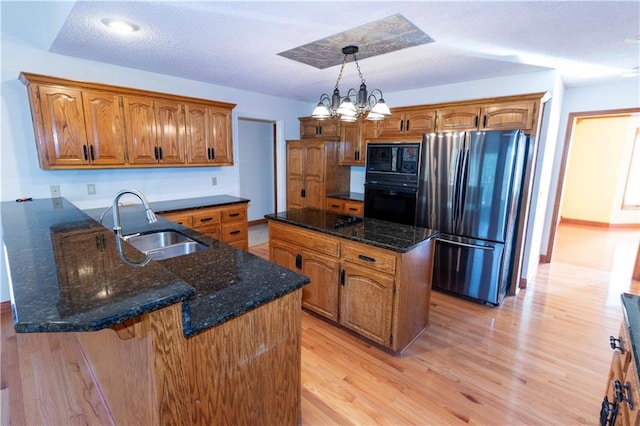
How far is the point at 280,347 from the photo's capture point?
1381mm

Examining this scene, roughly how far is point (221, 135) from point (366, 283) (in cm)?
260

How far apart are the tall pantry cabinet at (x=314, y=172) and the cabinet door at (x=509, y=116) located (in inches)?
80.7

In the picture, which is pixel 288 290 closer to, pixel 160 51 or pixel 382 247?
pixel 382 247

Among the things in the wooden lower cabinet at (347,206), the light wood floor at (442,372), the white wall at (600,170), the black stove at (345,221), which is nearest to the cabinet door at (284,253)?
the black stove at (345,221)

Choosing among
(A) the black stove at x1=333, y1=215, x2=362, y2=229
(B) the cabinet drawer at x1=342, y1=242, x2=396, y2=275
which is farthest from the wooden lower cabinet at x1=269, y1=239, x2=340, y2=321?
(A) the black stove at x1=333, y1=215, x2=362, y2=229

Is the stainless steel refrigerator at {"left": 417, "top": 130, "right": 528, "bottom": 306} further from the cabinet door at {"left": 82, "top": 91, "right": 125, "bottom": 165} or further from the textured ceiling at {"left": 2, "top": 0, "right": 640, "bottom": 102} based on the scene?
the cabinet door at {"left": 82, "top": 91, "right": 125, "bottom": 165}

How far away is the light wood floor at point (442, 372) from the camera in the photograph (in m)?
1.80

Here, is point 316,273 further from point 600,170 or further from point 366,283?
point 600,170

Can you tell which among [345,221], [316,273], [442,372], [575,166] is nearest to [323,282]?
[316,273]

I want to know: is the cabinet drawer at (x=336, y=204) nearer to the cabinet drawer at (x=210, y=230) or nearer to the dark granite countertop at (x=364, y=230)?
the dark granite countertop at (x=364, y=230)

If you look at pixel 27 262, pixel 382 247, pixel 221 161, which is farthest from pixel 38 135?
pixel 382 247

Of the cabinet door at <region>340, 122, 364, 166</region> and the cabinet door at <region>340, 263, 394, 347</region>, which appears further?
the cabinet door at <region>340, 122, 364, 166</region>

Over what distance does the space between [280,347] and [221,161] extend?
2.93m

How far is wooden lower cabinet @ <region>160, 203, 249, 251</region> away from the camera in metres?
3.29
